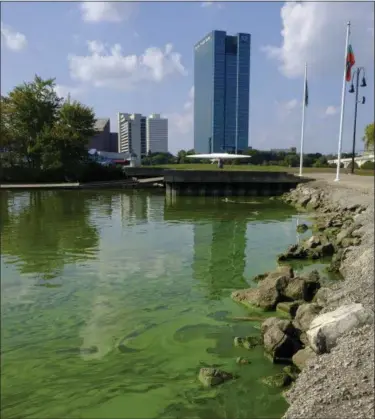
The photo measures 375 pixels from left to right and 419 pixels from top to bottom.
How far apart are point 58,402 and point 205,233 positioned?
12193mm

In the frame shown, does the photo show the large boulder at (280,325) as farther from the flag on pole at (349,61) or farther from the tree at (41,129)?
the tree at (41,129)

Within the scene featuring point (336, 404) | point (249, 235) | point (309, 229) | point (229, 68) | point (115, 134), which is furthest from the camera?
point (115, 134)

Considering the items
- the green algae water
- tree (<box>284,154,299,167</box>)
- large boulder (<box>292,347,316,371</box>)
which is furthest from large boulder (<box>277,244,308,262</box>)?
tree (<box>284,154,299,167</box>)

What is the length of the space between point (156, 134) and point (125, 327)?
71.8 m

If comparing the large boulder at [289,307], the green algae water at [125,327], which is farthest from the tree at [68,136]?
the large boulder at [289,307]

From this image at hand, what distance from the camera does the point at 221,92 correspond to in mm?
45375

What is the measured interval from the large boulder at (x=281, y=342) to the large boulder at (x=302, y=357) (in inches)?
5.8

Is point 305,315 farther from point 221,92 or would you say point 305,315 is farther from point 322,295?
point 221,92

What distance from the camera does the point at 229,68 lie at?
40156mm

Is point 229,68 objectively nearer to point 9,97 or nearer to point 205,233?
point 9,97

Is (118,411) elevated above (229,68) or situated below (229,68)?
below

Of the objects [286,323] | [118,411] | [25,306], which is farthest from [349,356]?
[25,306]

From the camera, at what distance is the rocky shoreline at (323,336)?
411 centimetres

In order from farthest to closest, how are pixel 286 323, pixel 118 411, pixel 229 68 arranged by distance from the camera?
pixel 229 68
pixel 286 323
pixel 118 411
